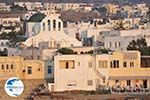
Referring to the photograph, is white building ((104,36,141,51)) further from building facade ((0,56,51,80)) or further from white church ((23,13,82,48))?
building facade ((0,56,51,80))

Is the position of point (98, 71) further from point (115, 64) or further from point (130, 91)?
point (130, 91)

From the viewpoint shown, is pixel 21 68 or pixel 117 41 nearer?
pixel 21 68

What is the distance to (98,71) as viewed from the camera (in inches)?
1109

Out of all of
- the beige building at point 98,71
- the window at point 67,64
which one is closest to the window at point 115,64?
the beige building at point 98,71

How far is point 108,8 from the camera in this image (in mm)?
116688

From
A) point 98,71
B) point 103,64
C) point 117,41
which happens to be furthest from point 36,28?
point 98,71

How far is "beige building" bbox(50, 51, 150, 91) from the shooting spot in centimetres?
2788

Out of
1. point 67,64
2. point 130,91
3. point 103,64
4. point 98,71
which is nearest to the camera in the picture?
point 130,91

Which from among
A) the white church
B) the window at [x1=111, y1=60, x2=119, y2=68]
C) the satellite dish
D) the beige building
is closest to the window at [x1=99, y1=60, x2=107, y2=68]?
the beige building

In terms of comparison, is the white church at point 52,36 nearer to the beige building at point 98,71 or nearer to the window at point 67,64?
the beige building at point 98,71

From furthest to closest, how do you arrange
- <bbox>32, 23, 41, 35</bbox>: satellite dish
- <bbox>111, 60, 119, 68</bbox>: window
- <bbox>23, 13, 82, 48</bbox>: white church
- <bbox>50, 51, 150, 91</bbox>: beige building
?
<bbox>32, 23, 41, 35</bbox>: satellite dish, <bbox>23, 13, 82, 48</bbox>: white church, <bbox>111, 60, 119, 68</bbox>: window, <bbox>50, 51, 150, 91</bbox>: beige building

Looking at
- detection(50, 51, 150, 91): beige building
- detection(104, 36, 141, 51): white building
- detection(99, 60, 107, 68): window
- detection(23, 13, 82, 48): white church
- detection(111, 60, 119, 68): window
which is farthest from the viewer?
detection(104, 36, 141, 51): white building

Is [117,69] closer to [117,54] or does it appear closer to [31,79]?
[117,54]

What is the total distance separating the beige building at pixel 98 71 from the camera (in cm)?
2788
